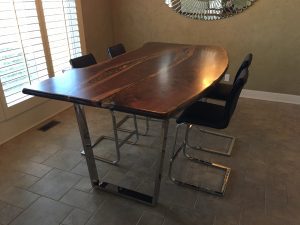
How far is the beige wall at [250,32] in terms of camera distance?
3307 mm

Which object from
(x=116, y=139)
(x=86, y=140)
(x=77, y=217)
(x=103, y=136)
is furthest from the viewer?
(x=103, y=136)

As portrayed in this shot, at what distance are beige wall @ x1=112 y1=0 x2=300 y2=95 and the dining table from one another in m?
1.25

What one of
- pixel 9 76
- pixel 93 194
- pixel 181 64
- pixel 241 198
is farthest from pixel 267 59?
pixel 9 76

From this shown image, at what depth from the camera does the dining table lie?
143cm

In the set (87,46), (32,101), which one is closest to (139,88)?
(32,101)

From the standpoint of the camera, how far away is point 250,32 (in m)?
3.48

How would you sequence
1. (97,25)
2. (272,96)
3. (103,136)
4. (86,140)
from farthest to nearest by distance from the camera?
(97,25) → (272,96) → (103,136) → (86,140)

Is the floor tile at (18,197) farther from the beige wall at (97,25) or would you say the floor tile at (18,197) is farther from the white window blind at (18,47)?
the beige wall at (97,25)

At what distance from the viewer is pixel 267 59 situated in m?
3.52

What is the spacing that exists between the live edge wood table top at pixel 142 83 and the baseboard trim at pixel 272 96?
147 cm

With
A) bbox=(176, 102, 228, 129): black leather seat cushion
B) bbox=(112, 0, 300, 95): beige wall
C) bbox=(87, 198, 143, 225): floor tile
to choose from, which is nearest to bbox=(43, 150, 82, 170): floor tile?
bbox=(87, 198, 143, 225): floor tile

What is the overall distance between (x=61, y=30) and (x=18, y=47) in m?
0.69

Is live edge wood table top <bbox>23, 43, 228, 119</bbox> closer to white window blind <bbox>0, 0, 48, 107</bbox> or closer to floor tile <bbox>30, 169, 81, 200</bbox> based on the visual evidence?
floor tile <bbox>30, 169, 81, 200</bbox>

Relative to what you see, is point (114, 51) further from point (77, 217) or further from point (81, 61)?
point (77, 217)
